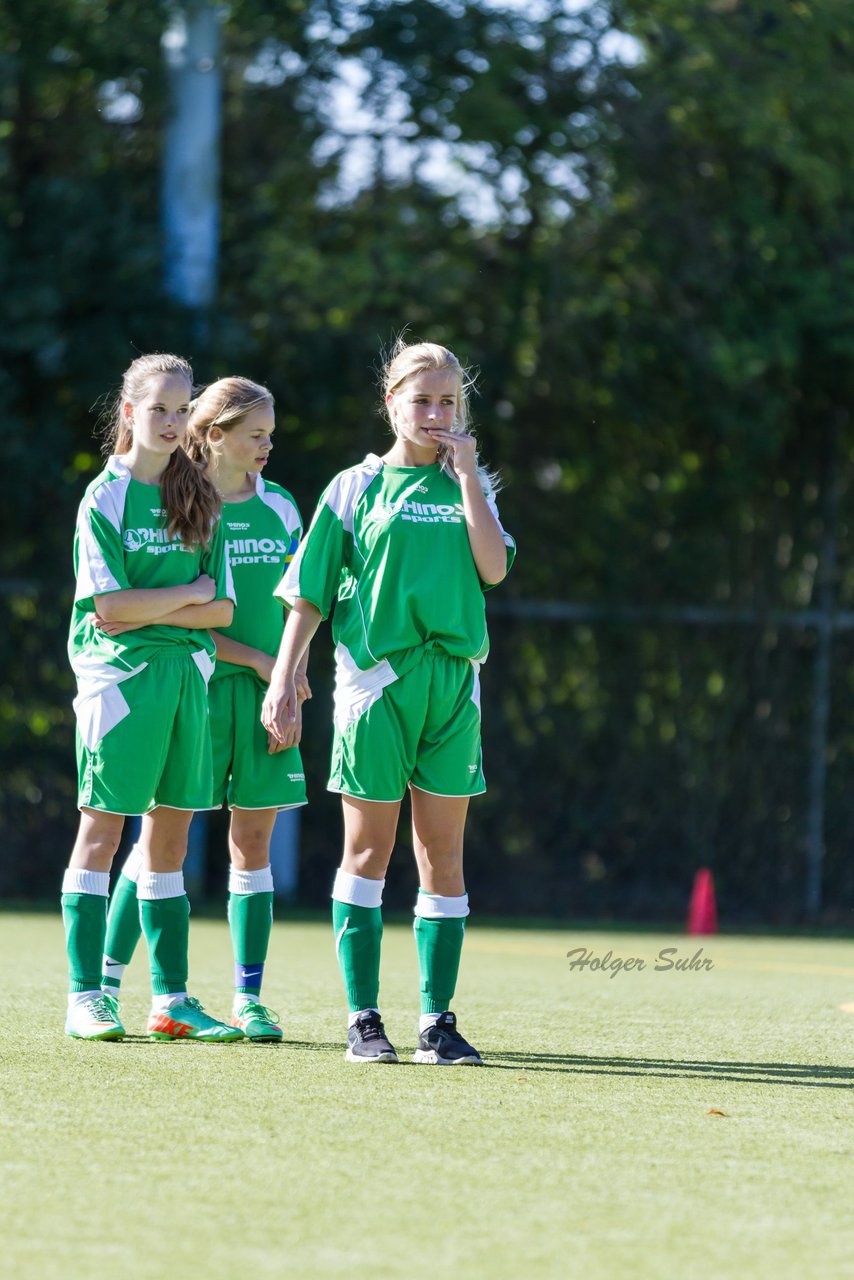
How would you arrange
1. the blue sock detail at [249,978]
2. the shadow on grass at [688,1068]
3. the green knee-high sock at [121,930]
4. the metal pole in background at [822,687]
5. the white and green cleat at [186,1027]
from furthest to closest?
the metal pole in background at [822,687] → the green knee-high sock at [121,930] → the blue sock detail at [249,978] → the white and green cleat at [186,1027] → the shadow on grass at [688,1068]

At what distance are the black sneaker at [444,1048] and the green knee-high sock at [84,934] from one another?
930mm

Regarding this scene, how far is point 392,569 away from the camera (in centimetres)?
457

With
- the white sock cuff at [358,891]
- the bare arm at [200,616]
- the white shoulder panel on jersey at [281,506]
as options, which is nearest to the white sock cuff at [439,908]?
the white sock cuff at [358,891]

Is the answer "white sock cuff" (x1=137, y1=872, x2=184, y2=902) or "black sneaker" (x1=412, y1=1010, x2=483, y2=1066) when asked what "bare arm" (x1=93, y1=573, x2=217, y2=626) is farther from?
"black sneaker" (x1=412, y1=1010, x2=483, y2=1066)

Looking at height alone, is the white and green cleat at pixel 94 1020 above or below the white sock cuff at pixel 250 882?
below

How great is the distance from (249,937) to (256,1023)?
1.01 ft

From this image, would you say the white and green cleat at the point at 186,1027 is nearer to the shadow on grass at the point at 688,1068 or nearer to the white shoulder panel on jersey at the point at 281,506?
the shadow on grass at the point at 688,1068

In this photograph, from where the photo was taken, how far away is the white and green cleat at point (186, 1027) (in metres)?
4.75

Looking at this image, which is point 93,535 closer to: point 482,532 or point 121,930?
point 482,532

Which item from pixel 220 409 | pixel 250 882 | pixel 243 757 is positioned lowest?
pixel 250 882

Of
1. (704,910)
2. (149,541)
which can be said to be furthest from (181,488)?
(704,910)

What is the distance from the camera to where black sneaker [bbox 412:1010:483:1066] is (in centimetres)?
442

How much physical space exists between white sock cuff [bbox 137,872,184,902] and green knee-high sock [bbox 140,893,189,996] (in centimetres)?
1

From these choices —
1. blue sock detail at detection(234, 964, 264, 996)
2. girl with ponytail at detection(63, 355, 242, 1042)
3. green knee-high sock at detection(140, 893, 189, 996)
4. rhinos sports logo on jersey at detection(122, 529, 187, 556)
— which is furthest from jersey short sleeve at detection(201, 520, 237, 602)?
blue sock detail at detection(234, 964, 264, 996)
